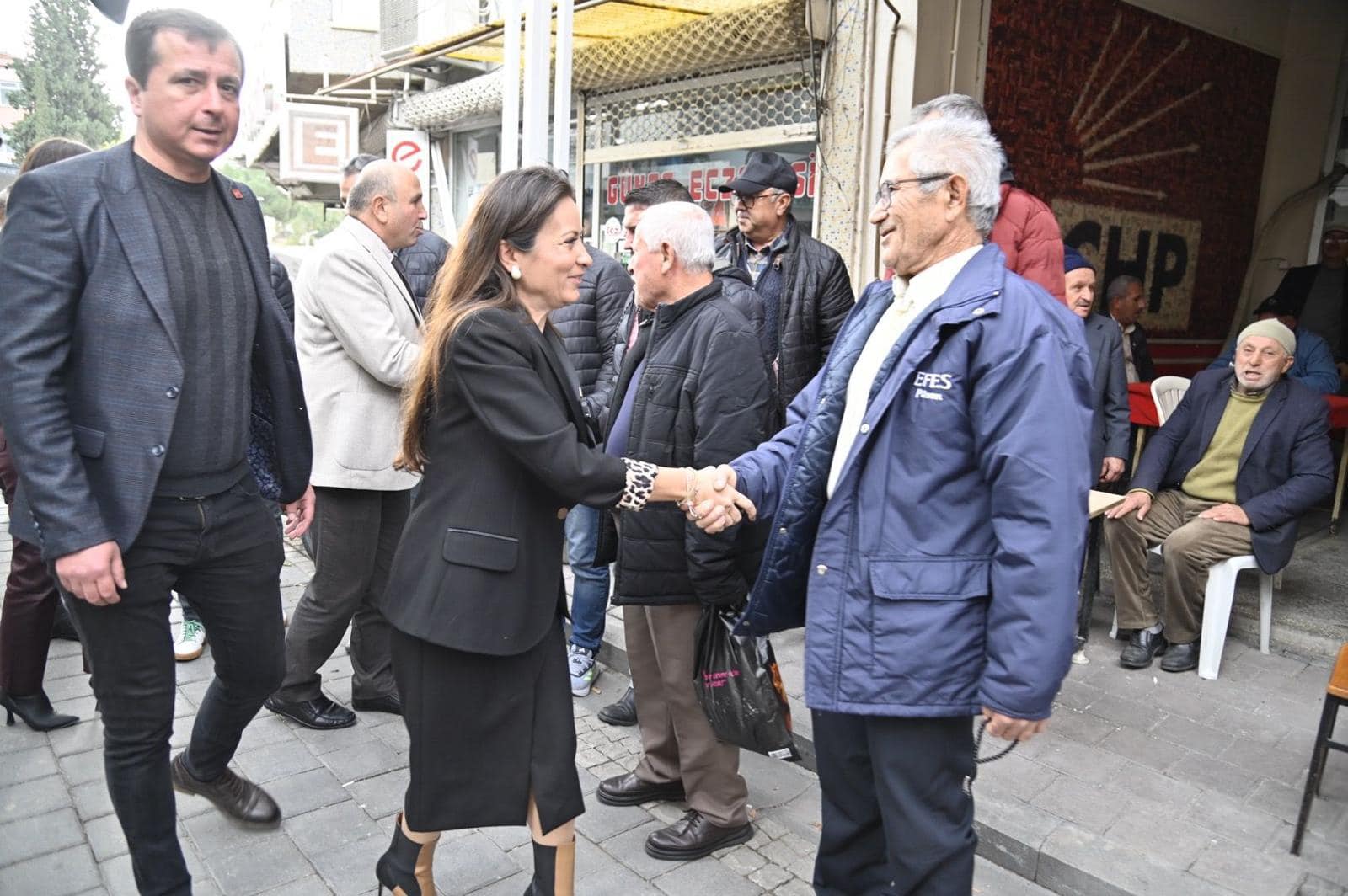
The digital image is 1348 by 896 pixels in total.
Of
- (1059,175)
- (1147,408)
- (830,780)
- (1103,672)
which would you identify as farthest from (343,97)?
(830,780)

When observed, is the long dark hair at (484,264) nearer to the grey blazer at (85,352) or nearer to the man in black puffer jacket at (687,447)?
the grey blazer at (85,352)

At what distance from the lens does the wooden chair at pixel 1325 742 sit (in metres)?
3.15

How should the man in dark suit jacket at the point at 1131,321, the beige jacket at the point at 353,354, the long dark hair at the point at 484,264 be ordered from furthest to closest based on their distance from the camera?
the man in dark suit jacket at the point at 1131,321 < the beige jacket at the point at 353,354 < the long dark hair at the point at 484,264

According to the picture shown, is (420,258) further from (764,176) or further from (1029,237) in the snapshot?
(1029,237)

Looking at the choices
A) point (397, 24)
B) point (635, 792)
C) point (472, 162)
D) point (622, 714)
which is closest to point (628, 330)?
point (622, 714)

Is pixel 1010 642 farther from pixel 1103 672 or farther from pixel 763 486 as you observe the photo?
pixel 1103 672

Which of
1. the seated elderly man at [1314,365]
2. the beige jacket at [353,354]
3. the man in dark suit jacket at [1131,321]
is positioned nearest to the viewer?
the beige jacket at [353,354]

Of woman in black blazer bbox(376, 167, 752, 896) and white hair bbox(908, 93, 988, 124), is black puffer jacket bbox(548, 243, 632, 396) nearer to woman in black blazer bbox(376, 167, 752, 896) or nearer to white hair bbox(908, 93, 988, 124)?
white hair bbox(908, 93, 988, 124)

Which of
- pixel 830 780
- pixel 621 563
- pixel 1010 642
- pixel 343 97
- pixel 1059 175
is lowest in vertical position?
pixel 830 780

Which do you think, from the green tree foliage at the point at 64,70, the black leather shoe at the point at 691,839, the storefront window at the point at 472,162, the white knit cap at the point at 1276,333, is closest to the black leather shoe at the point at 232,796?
the black leather shoe at the point at 691,839

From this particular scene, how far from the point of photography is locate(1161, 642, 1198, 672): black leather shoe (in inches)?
189

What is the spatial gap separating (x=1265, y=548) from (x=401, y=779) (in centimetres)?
415

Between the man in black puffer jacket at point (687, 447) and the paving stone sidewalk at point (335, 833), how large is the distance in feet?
0.47

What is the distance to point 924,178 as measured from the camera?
2.16m
